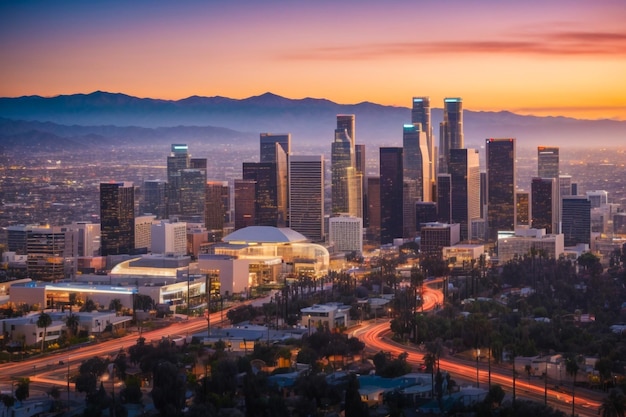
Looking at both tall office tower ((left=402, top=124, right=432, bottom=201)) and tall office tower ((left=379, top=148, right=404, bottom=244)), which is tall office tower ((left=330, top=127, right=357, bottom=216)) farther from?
Result: tall office tower ((left=402, top=124, right=432, bottom=201))

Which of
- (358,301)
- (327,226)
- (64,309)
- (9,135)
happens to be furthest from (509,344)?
(9,135)

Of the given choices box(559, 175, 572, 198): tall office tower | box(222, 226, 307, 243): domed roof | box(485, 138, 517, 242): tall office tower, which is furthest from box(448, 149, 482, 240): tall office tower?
box(222, 226, 307, 243): domed roof

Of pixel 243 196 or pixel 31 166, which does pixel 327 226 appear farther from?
pixel 31 166

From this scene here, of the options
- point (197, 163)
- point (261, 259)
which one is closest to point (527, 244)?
point (261, 259)

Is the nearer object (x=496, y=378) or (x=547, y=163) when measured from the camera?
(x=496, y=378)

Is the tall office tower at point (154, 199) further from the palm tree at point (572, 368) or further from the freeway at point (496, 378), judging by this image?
the palm tree at point (572, 368)

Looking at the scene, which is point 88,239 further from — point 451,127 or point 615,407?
point 615,407
